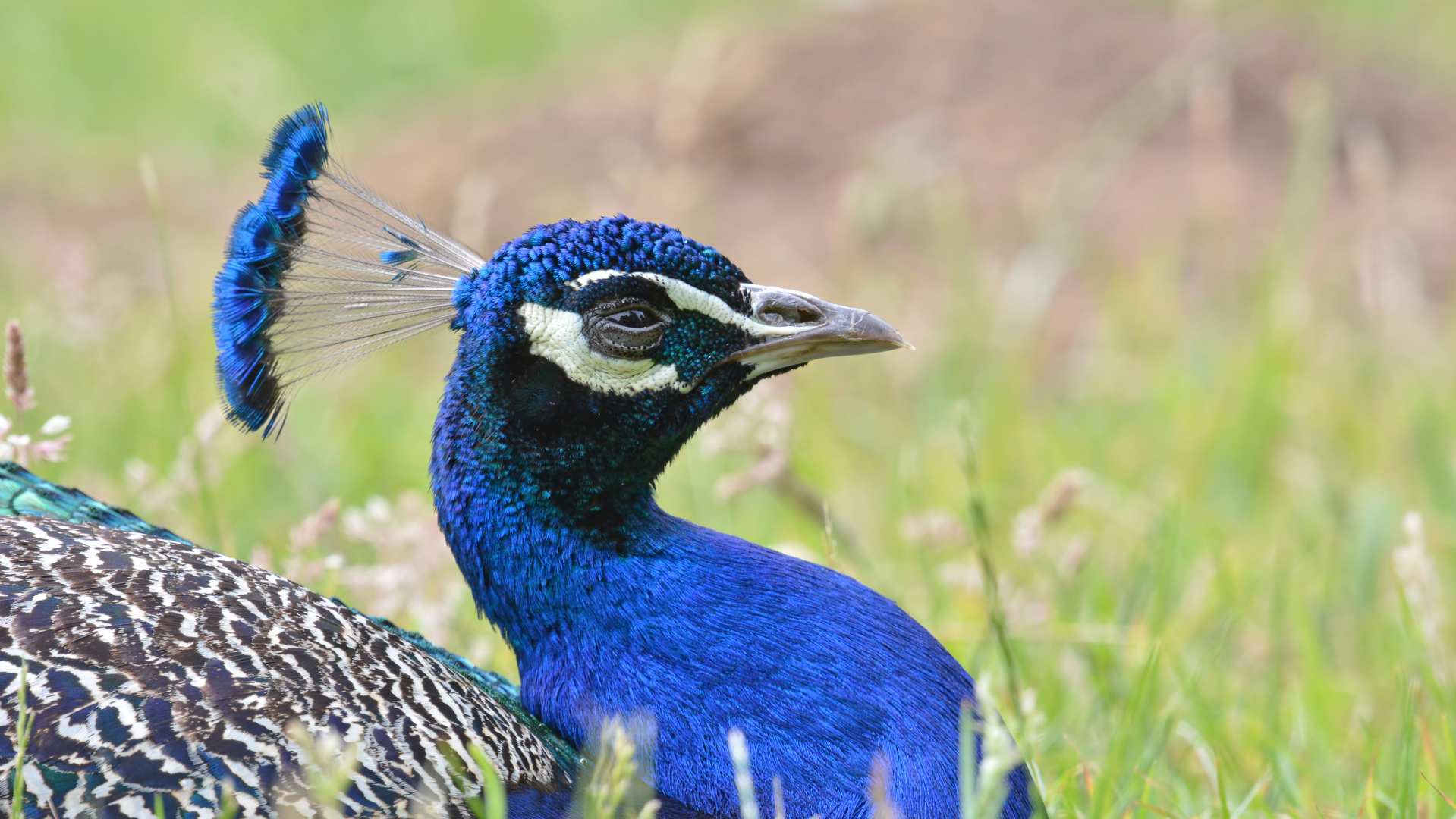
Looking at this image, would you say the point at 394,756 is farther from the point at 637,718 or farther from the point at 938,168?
the point at 938,168

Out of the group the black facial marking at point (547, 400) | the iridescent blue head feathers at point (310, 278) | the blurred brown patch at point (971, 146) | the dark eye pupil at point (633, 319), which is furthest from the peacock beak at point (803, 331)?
the blurred brown patch at point (971, 146)

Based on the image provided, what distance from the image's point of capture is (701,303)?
2188 millimetres

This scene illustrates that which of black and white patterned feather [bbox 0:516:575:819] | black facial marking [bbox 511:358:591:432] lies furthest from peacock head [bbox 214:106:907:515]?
black and white patterned feather [bbox 0:516:575:819]

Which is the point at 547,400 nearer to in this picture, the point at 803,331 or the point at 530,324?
the point at 530,324

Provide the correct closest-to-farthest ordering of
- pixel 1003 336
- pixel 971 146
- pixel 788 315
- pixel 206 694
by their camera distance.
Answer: pixel 206 694 < pixel 788 315 < pixel 1003 336 < pixel 971 146

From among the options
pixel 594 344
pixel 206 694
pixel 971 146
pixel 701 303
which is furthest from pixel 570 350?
pixel 971 146

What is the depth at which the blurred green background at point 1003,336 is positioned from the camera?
2910 millimetres

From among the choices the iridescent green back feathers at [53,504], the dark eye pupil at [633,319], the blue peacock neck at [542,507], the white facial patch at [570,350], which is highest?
the dark eye pupil at [633,319]

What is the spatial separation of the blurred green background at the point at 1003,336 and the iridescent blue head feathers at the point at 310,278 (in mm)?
404

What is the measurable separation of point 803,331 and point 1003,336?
9.80 feet

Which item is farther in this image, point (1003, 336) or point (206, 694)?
point (1003, 336)

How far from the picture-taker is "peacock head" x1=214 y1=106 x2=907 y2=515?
2.16 meters

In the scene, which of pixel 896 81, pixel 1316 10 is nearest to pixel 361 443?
pixel 896 81

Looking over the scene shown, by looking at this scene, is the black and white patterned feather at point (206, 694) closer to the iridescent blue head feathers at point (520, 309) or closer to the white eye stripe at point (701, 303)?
the iridescent blue head feathers at point (520, 309)
